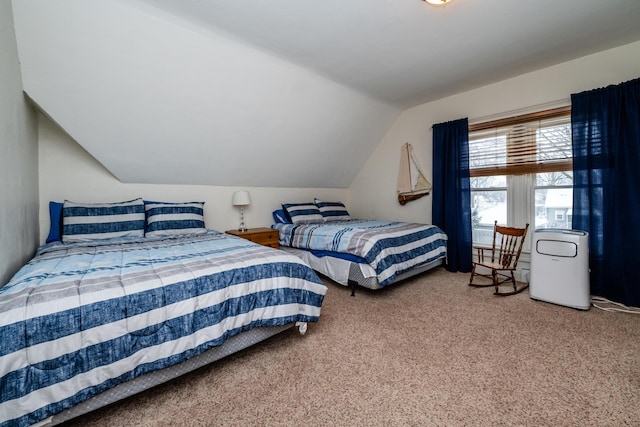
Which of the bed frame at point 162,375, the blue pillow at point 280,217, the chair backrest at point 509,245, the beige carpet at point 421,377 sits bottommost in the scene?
the beige carpet at point 421,377

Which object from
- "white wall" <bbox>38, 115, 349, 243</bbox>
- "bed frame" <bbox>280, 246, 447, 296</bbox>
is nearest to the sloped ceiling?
"white wall" <bbox>38, 115, 349, 243</bbox>

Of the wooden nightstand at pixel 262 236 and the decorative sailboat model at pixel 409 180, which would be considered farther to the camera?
the decorative sailboat model at pixel 409 180

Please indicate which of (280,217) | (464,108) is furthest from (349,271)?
(464,108)

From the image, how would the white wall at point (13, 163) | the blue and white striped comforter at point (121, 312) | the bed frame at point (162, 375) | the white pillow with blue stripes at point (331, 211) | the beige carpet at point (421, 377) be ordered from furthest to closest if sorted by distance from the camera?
the white pillow with blue stripes at point (331, 211) < the white wall at point (13, 163) < the beige carpet at point (421, 377) < the bed frame at point (162, 375) < the blue and white striped comforter at point (121, 312)

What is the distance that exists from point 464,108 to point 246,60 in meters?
2.80

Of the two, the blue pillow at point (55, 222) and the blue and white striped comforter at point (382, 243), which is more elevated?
the blue pillow at point (55, 222)

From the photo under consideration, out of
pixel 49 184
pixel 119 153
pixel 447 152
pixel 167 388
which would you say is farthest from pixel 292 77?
pixel 167 388

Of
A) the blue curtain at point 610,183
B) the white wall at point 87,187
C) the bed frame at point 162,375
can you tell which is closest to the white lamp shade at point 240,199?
the white wall at point 87,187

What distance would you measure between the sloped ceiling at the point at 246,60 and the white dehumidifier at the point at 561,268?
1789 mm

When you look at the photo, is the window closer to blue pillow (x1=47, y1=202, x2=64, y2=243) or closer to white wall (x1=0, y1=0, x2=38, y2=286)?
white wall (x1=0, y1=0, x2=38, y2=286)

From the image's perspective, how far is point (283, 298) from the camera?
1.79m

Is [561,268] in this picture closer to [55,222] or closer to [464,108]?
[464,108]

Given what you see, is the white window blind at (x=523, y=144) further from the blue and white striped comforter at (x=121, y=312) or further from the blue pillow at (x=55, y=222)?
the blue pillow at (x=55, y=222)

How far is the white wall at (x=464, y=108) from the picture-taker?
265 centimetres
